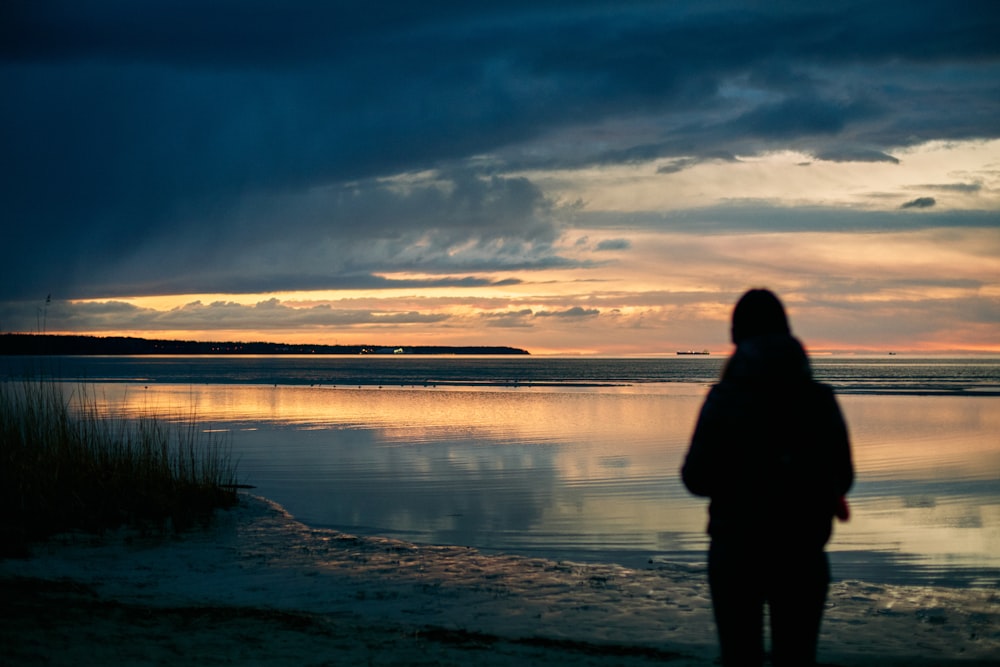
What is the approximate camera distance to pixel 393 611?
785 cm

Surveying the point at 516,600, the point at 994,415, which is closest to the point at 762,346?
the point at 516,600

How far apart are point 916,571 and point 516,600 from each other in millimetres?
4268

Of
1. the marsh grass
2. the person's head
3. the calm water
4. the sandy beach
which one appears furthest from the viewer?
the marsh grass

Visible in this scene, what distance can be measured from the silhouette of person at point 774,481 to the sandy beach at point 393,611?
284 cm

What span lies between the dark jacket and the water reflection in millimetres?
6193

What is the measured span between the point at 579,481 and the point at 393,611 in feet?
26.5

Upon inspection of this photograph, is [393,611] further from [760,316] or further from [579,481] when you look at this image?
[579,481]

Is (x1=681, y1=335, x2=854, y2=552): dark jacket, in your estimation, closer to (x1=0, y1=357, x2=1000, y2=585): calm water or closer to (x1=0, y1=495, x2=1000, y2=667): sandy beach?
(x1=0, y1=495, x2=1000, y2=667): sandy beach

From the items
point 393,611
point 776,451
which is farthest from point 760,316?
point 393,611

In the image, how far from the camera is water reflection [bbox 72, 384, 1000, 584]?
1062 centimetres

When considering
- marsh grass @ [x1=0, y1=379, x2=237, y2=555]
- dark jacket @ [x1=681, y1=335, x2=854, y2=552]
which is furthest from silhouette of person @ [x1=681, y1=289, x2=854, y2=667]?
marsh grass @ [x1=0, y1=379, x2=237, y2=555]

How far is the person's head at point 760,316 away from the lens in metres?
3.82

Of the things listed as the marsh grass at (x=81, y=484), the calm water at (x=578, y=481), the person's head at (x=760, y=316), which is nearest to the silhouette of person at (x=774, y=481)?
the person's head at (x=760, y=316)

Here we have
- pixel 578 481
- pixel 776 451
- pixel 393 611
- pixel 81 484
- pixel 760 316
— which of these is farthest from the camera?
pixel 578 481
